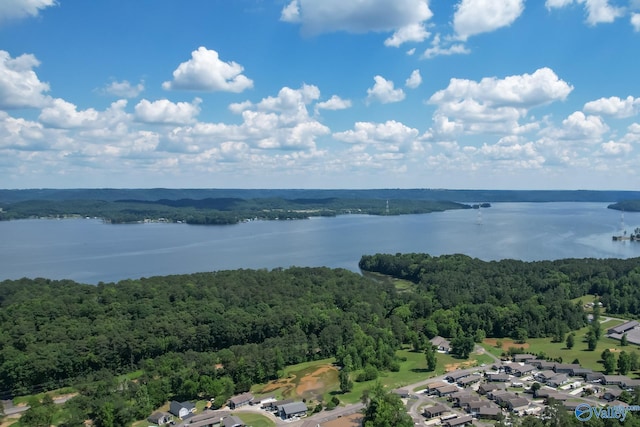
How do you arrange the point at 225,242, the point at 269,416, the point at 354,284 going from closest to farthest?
1. the point at 269,416
2. the point at 354,284
3. the point at 225,242

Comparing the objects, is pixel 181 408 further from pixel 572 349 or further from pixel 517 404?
pixel 572 349

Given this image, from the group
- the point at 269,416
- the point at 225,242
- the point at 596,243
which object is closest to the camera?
the point at 269,416

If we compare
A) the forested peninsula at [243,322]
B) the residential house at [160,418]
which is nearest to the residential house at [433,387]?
the forested peninsula at [243,322]

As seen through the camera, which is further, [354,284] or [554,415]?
[354,284]

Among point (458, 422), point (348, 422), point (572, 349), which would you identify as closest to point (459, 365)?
point (458, 422)

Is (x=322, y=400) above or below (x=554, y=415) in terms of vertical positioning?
below

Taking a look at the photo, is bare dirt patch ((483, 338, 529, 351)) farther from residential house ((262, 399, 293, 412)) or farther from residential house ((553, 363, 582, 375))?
residential house ((262, 399, 293, 412))

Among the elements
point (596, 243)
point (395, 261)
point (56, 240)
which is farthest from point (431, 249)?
point (56, 240)

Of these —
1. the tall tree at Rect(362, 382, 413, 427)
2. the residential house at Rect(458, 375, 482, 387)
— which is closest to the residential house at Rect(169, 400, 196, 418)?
the tall tree at Rect(362, 382, 413, 427)

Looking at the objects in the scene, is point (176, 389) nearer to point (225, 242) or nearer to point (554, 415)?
point (554, 415)
